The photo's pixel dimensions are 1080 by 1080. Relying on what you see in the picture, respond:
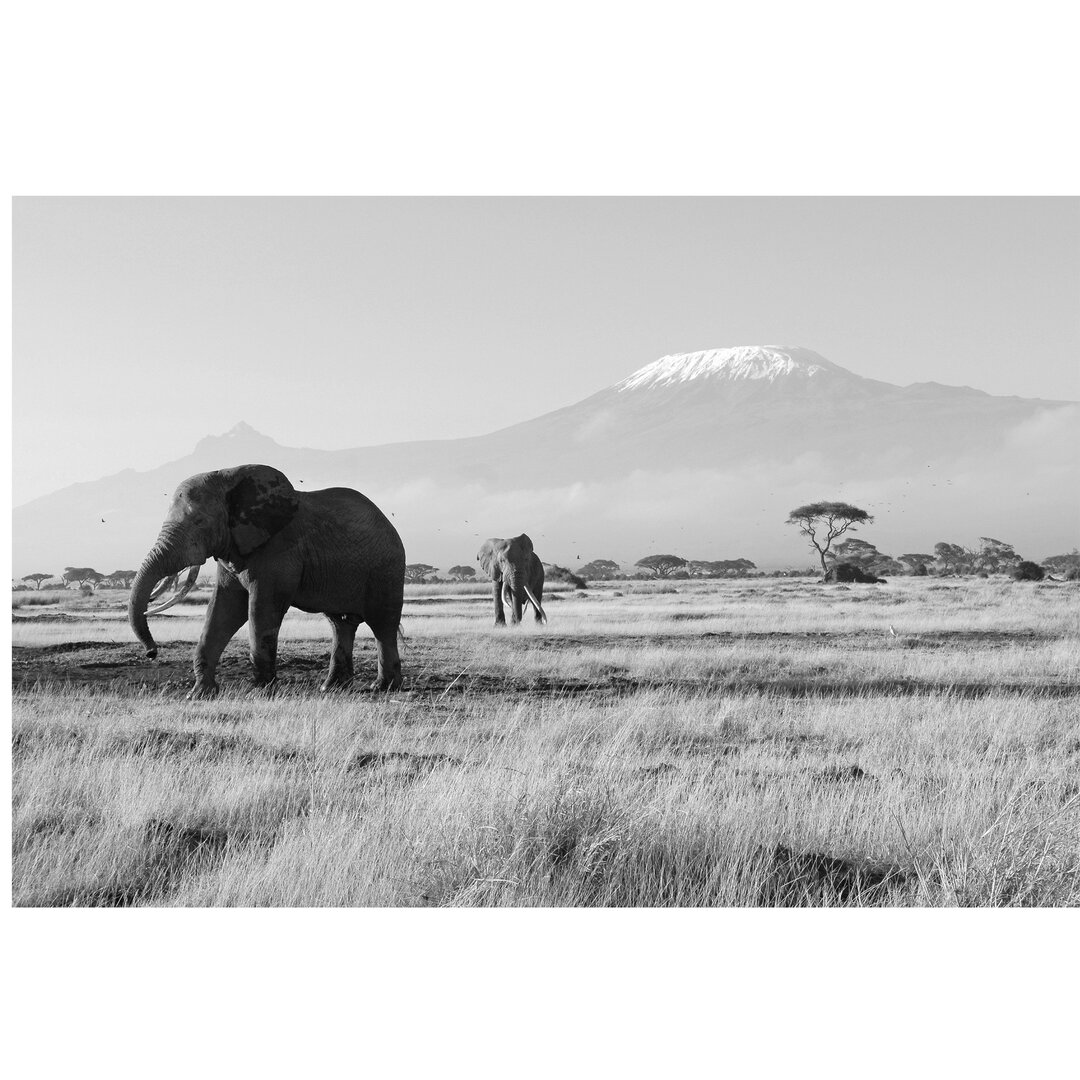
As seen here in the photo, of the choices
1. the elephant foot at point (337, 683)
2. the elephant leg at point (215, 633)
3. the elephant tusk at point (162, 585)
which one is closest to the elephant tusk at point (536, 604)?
the elephant foot at point (337, 683)

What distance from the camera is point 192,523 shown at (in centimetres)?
1223

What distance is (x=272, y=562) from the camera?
1289 cm

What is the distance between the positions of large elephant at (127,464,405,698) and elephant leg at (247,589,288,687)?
0.04 feet

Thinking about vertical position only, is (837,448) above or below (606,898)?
above

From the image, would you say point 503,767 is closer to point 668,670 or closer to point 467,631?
point 668,670

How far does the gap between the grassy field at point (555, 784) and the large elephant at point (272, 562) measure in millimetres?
777

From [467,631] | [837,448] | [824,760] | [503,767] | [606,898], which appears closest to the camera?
[606,898]

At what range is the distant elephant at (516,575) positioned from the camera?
26.7 m

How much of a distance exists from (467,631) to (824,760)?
15227 mm

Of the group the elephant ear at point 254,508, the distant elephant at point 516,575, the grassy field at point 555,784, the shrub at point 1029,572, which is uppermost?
the elephant ear at point 254,508

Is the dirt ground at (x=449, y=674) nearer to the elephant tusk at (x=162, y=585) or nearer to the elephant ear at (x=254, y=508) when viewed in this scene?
the elephant tusk at (x=162, y=585)

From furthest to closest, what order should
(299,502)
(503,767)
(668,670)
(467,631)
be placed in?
(467,631) < (668,670) < (299,502) < (503,767)

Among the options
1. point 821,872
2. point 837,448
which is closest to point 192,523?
point 821,872

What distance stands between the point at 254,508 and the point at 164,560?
4.00 feet
